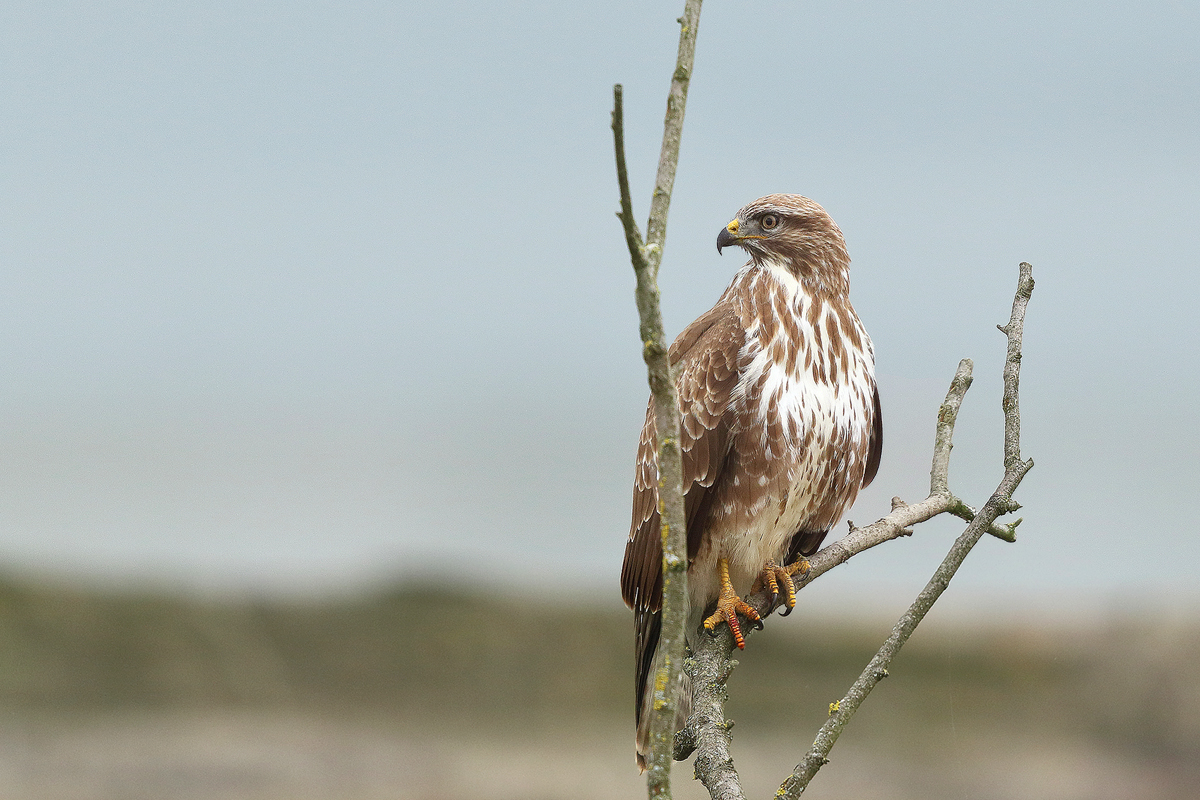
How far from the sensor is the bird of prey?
386 cm

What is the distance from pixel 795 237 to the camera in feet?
13.5

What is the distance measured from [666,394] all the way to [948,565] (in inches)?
62.9

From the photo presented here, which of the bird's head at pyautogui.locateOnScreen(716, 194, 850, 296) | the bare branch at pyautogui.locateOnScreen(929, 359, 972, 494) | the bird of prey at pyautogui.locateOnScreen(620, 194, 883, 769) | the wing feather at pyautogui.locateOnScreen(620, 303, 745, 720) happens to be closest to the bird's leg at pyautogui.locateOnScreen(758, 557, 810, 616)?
the bird of prey at pyautogui.locateOnScreen(620, 194, 883, 769)

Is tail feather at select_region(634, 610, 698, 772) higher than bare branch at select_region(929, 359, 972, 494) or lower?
lower

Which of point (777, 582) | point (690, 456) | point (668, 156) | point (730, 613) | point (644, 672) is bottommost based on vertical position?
point (644, 672)

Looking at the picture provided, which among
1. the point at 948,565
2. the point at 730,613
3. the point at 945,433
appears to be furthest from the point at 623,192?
the point at 945,433

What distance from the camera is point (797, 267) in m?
4.13

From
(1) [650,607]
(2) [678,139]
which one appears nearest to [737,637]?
(1) [650,607]

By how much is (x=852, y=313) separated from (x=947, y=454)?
0.70m

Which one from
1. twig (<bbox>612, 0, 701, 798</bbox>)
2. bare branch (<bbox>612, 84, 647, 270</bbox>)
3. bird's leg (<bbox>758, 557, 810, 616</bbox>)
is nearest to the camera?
bare branch (<bbox>612, 84, 647, 270</bbox>)

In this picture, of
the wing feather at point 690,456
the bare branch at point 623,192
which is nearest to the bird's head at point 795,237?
the wing feather at point 690,456

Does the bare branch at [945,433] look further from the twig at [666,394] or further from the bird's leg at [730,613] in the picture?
the twig at [666,394]

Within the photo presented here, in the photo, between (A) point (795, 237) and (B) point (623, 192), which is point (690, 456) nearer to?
(A) point (795, 237)

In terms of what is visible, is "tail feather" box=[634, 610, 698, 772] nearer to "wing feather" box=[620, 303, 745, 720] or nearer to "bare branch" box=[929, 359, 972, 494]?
"wing feather" box=[620, 303, 745, 720]
